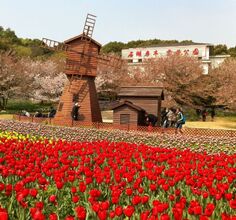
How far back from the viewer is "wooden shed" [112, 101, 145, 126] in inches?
945

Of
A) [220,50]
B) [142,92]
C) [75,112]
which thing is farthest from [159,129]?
[220,50]

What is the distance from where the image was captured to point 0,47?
65.0 meters

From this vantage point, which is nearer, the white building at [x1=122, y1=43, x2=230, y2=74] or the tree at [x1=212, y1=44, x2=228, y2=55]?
the white building at [x1=122, y1=43, x2=230, y2=74]

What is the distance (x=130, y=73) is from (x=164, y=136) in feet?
123

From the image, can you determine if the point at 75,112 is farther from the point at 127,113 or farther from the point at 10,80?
the point at 10,80

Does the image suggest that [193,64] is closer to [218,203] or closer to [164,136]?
[164,136]

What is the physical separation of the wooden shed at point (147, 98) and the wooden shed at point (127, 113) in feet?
2.69

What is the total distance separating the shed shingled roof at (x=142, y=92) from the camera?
25.7 metres

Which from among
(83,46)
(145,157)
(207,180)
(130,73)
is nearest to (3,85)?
(130,73)

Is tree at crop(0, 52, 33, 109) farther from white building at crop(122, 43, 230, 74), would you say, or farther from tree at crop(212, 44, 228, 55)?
tree at crop(212, 44, 228, 55)

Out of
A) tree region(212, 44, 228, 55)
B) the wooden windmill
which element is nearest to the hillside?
tree region(212, 44, 228, 55)

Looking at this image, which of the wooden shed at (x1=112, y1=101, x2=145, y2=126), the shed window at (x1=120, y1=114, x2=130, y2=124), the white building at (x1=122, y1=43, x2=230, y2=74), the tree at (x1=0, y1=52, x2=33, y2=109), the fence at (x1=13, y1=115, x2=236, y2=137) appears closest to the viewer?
the fence at (x1=13, y1=115, x2=236, y2=137)

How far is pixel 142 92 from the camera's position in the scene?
26.2m

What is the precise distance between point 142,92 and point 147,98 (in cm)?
75
